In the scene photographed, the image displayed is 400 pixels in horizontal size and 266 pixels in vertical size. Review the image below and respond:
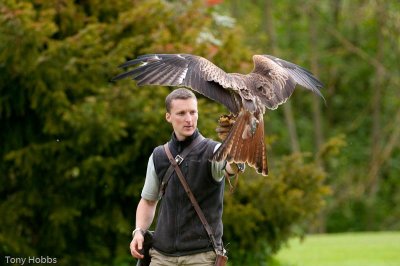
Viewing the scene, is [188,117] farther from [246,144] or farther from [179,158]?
[246,144]

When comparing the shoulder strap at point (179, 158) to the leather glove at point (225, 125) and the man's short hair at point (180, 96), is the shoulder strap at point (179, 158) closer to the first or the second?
the leather glove at point (225, 125)

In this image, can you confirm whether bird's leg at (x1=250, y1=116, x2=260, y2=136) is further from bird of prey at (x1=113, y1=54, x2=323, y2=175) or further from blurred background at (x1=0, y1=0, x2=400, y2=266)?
blurred background at (x1=0, y1=0, x2=400, y2=266)

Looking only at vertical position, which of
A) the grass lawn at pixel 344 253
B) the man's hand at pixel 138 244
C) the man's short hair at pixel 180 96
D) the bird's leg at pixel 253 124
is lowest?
the grass lawn at pixel 344 253

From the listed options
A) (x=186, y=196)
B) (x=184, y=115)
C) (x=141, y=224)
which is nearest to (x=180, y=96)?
(x=184, y=115)

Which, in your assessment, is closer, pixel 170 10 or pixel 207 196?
pixel 207 196

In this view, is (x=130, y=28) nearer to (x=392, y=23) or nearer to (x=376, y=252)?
(x=376, y=252)

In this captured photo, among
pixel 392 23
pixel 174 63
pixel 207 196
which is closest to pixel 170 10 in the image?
pixel 174 63

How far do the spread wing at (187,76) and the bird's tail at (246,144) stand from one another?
6.5 inches

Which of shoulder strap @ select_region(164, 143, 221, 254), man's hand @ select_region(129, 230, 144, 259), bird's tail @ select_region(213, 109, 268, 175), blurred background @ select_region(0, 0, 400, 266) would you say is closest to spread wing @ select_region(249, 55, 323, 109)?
bird's tail @ select_region(213, 109, 268, 175)

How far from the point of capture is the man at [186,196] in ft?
17.5

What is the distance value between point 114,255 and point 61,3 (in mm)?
3151

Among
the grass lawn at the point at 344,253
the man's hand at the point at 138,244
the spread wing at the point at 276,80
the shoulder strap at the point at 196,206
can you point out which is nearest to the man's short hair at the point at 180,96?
the shoulder strap at the point at 196,206

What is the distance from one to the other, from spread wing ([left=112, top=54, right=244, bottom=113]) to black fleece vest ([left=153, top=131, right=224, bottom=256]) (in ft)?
1.22

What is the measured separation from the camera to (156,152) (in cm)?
549
